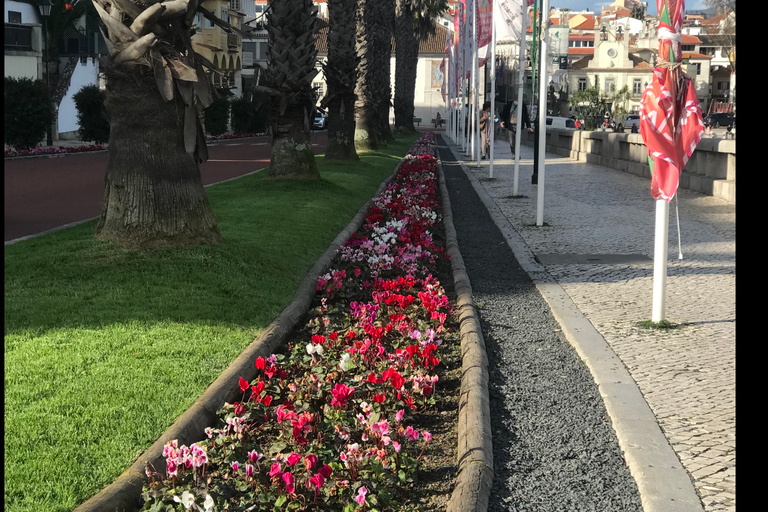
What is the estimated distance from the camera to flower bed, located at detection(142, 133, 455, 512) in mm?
3709

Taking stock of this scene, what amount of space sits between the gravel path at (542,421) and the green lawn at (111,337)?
167 cm

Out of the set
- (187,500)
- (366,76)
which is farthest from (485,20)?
(187,500)

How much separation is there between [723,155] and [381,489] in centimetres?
1556

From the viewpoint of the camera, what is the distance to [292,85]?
16719 mm

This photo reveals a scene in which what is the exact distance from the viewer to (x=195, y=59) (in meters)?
8.38

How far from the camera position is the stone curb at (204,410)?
362 centimetres

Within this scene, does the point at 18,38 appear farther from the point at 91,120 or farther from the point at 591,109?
the point at 591,109

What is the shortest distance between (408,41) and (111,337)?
43.6 metres

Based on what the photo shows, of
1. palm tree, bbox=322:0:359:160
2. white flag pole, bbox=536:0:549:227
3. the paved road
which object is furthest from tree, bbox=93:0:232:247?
palm tree, bbox=322:0:359:160

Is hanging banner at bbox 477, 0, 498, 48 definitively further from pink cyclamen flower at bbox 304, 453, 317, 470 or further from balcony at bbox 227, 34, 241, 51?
balcony at bbox 227, 34, 241, 51

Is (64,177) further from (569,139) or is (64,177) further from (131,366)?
(569,139)

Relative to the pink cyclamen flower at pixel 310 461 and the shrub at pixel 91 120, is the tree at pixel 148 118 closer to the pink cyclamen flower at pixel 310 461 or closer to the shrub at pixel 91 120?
the pink cyclamen flower at pixel 310 461

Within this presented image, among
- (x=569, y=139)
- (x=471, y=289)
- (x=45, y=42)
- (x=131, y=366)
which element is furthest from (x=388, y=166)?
(x=45, y=42)

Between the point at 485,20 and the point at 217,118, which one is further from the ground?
the point at 485,20
